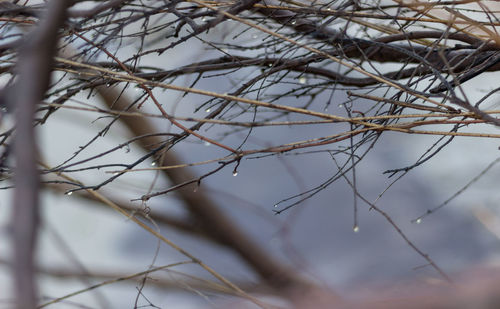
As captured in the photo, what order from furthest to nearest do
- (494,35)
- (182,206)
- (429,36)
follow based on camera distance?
(182,206), (429,36), (494,35)

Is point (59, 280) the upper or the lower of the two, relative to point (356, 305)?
upper

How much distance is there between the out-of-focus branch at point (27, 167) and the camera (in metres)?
0.16

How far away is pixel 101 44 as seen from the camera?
0.69 meters

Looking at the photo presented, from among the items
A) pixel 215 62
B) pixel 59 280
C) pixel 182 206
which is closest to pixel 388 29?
pixel 215 62

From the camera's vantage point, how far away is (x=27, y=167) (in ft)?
0.56

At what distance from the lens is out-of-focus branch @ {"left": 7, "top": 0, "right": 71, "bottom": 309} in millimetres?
158

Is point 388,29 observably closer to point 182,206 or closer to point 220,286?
point 220,286

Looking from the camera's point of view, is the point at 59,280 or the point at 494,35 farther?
the point at 59,280

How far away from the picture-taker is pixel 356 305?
0.62 ft

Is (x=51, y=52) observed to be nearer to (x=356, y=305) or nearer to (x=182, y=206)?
(x=356, y=305)

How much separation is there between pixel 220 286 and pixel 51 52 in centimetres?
57

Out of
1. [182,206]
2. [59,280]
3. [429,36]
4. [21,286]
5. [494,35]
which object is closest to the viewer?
[21,286]

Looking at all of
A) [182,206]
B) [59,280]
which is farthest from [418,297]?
[182,206]

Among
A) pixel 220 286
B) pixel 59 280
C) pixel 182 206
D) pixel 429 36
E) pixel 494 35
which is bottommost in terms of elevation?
pixel 220 286
